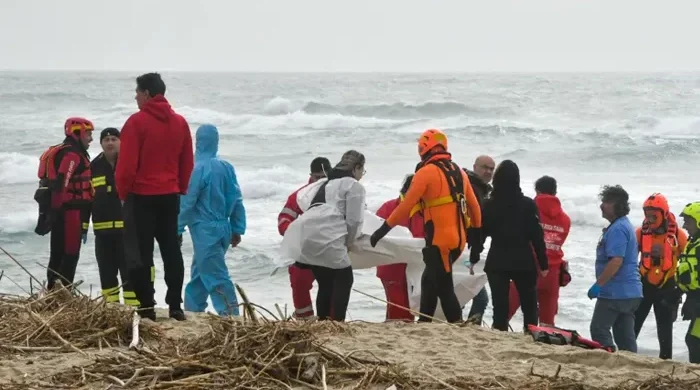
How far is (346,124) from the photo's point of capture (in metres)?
43.4

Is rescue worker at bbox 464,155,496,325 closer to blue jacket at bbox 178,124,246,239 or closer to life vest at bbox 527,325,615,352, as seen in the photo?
life vest at bbox 527,325,615,352

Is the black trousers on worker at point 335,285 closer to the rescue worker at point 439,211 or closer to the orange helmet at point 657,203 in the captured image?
the rescue worker at point 439,211

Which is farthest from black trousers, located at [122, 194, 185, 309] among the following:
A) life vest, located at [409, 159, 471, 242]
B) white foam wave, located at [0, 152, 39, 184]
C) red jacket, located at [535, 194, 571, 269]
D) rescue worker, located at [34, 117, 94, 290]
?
white foam wave, located at [0, 152, 39, 184]

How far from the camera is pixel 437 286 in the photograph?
7.75 metres

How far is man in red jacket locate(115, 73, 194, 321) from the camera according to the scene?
690cm

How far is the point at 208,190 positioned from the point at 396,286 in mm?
1712

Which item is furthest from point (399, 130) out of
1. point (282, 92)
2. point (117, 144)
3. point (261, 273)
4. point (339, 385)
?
point (339, 385)

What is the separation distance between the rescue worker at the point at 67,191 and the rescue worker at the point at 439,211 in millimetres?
2517

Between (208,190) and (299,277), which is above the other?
(208,190)

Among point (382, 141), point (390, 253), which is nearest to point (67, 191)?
point (390, 253)

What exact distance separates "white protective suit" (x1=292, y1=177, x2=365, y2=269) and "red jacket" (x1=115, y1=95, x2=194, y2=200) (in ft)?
4.02

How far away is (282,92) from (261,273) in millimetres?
46992

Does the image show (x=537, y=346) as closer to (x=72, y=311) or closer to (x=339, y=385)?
(x=339, y=385)

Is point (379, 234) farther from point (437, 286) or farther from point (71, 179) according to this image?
point (71, 179)
